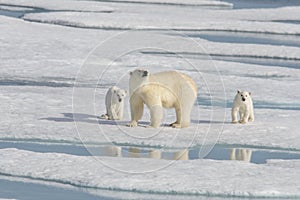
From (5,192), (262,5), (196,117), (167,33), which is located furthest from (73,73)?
(262,5)

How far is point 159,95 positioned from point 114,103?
555mm

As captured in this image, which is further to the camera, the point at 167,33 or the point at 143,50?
the point at 167,33

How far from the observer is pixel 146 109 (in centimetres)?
840

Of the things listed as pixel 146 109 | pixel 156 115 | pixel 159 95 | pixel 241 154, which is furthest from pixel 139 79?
pixel 146 109

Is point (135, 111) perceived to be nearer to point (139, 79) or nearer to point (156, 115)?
point (156, 115)

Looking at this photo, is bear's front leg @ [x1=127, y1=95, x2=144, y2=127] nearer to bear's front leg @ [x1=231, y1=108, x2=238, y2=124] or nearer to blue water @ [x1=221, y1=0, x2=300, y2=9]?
bear's front leg @ [x1=231, y1=108, x2=238, y2=124]

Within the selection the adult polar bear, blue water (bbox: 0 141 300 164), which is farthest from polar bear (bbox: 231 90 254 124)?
blue water (bbox: 0 141 300 164)

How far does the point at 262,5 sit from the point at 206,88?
12881 mm

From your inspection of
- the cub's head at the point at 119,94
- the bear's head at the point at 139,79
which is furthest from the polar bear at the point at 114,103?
the bear's head at the point at 139,79

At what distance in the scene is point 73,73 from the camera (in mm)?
11000

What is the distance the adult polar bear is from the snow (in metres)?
0.11

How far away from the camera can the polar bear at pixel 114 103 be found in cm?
758

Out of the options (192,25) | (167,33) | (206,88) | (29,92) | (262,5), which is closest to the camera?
(29,92)

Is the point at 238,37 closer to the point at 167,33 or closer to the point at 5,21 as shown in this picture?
the point at 167,33
